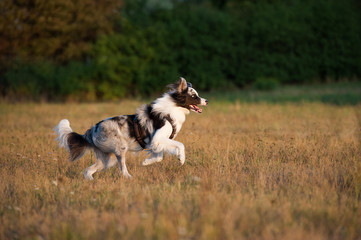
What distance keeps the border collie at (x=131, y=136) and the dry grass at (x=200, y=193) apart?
0.37 m

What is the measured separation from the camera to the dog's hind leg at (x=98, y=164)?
6043 millimetres

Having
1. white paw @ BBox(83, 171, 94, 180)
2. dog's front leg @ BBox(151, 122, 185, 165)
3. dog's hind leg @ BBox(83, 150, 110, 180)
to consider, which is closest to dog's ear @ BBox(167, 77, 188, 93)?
dog's front leg @ BBox(151, 122, 185, 165)

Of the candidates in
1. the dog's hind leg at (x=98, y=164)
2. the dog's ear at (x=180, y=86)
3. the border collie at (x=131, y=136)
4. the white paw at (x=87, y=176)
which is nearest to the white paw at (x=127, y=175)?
the border collie at (x=131, y=136)

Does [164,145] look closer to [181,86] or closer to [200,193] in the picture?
[181,86]

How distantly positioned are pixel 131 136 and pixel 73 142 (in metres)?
1.01

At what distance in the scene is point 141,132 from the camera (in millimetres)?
5988

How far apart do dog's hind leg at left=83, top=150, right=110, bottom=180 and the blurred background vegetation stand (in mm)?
18624

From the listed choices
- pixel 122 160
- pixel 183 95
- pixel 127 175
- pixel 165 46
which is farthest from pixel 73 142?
pixel 165 46

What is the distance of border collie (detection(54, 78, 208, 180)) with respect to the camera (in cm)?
591

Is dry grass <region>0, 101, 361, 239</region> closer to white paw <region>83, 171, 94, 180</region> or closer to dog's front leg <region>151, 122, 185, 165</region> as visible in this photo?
white paw <region>83, 171, 94, 180</region>

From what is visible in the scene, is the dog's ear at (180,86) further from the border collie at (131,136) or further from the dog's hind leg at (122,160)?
the dog's hind leg at (122,160)

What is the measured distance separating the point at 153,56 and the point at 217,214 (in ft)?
76.7

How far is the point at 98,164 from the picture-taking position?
611cm

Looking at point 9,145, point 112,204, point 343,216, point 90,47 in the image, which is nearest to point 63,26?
point 90,47
